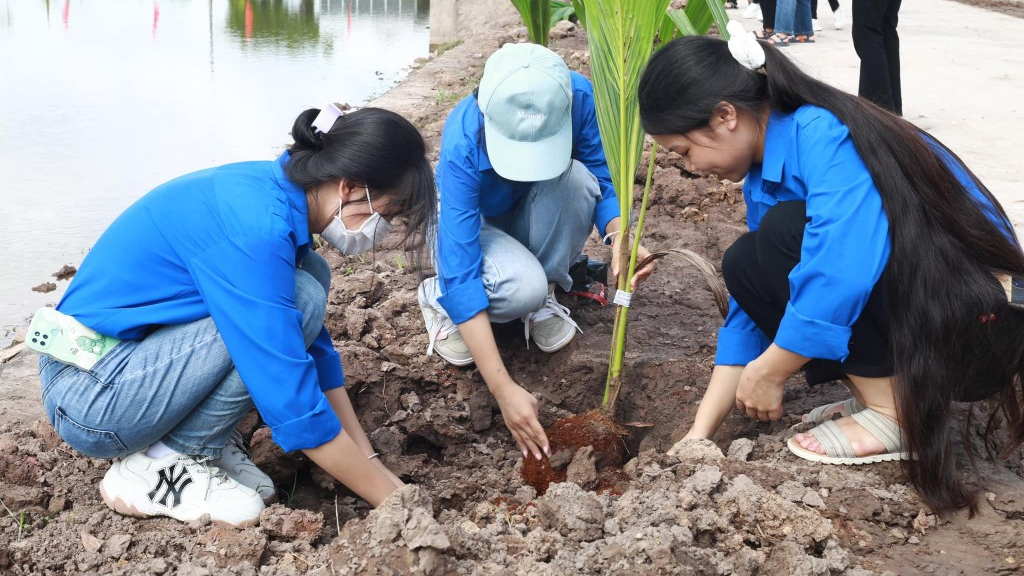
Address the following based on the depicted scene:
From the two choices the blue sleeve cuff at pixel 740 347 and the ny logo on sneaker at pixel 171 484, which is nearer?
the ny logo on sneaker at pixel 171 484

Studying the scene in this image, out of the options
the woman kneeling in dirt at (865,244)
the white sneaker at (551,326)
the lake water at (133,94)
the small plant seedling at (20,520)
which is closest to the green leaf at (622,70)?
the woman kneeling in dirt at (865,244)

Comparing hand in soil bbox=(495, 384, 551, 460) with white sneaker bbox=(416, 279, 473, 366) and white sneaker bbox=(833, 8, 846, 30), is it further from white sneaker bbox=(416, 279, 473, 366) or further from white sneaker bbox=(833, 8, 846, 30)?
white sneaker bbox=(833, 8, 846, 30)

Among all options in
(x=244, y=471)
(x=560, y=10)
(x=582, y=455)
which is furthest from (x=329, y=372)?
(x=560, y=10)

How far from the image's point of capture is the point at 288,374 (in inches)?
66.3

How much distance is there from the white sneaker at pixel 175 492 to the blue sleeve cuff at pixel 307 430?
245 millimetres

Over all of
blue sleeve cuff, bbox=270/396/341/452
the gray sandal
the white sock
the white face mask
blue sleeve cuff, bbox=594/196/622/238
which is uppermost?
the white face mask

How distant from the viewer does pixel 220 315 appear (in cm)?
170

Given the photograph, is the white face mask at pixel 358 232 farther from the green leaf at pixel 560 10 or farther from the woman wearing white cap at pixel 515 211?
the green leaf at pixel 560 10

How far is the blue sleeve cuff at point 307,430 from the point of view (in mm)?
1688

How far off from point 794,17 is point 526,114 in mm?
5980

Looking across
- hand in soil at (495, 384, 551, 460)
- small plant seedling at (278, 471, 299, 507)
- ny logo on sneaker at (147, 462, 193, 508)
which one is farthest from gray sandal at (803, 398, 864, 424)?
ny logo on sneaker at (147, 462, 193, 508)

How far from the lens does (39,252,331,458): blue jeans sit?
1.80m

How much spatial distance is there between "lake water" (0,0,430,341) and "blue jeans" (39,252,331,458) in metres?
1.50

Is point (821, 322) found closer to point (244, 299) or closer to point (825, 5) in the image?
point (244, 299)
